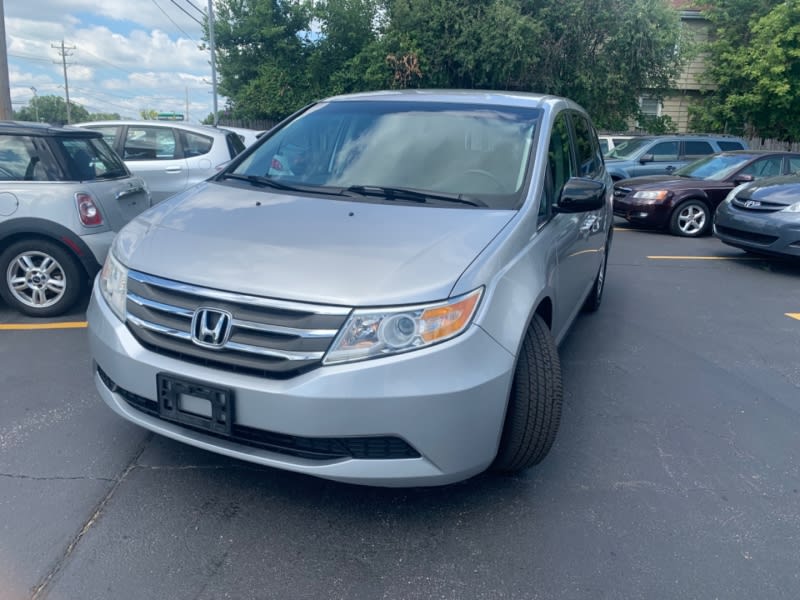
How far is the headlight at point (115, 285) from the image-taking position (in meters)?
2.78

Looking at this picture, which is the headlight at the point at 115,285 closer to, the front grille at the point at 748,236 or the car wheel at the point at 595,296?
the car wheel at the point at 595,296

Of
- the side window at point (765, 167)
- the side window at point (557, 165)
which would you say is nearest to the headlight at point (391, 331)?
the side window at point (557, 165)

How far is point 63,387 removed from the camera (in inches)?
158

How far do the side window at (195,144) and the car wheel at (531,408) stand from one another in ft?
22.9

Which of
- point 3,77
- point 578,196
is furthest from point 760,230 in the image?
point 3,77

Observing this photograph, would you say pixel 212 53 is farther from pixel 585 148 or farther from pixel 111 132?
pixel 585 148

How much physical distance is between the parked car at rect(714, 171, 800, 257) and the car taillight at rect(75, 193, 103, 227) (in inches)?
284

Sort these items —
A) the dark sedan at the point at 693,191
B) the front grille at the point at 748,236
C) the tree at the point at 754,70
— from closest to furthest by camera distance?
the front grille at the point at 748,236, the dark sedan at the point at 693,191, the tree at the point at 754,70

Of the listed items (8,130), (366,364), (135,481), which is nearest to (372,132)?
(366,364)

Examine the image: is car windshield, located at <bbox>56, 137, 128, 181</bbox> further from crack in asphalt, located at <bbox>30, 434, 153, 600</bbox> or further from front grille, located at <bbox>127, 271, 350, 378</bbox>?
front grille, located at <bbox>127, 271, 350, 378</bbox>

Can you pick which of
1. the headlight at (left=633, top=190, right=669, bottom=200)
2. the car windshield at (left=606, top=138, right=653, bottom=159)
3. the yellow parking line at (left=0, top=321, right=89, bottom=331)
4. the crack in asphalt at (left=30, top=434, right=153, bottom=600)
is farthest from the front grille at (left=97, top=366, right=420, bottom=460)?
the car windshield at (left=606, top=138, right=653, bottom=159)

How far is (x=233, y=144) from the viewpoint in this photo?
9.04 metres

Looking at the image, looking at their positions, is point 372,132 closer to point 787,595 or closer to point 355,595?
point 355,595

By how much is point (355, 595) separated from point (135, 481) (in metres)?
1.24
